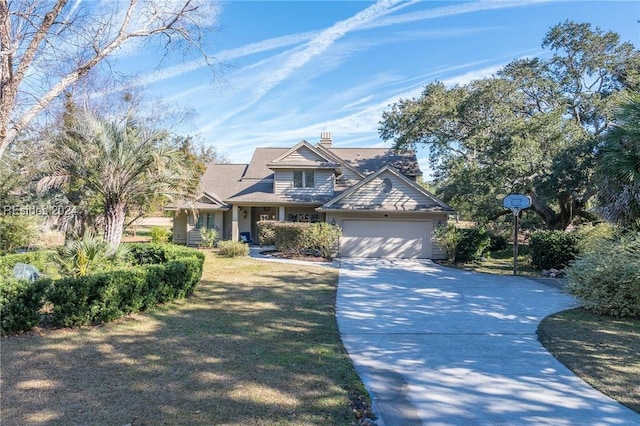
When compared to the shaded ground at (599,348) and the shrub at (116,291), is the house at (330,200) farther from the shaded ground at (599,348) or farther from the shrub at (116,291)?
the shaded ground at (599,348)

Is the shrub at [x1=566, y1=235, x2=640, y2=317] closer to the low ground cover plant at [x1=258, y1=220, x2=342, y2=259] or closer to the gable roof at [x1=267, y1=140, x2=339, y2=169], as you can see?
the low ground cover plant at [x1=258, y1=220, x2=342, y2=259]

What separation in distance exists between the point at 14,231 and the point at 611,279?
71.5 feet

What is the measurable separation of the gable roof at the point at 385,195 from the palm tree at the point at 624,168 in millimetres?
8579

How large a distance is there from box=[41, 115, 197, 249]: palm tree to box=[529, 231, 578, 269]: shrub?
46.2ft

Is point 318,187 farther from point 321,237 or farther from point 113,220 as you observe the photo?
point 113,220

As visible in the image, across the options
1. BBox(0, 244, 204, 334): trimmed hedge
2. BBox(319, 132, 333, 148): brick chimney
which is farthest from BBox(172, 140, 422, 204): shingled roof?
A: BBox(0, 244, 204, 334): trimmed hedge

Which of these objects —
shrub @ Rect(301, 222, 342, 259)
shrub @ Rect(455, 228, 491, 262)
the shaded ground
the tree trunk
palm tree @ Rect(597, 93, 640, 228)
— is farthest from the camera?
shrub @ Rect(301, 222, 342, 259)

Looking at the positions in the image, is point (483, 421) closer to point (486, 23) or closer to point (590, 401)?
point (590, 401)

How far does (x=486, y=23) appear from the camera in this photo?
1255 centimetres

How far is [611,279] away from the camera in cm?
809

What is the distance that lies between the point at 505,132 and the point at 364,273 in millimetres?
9455

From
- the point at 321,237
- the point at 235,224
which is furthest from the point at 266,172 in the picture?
the point at 321,237

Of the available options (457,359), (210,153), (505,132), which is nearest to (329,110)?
(505,132)

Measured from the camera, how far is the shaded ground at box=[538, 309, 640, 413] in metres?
4.59
